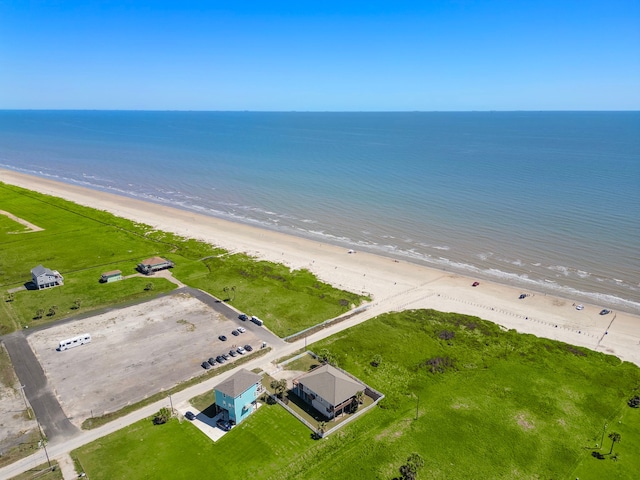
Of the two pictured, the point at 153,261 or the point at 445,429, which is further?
the point at 153,261

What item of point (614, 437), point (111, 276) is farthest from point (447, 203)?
point (111, 276)

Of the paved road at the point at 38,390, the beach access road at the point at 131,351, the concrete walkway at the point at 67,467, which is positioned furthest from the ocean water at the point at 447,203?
the concrete walkway at the point at 67,467

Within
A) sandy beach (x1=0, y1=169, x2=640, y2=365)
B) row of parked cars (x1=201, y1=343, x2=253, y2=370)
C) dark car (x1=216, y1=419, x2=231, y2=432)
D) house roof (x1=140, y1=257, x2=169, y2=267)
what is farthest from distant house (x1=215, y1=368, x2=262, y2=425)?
house roof (x1=140, y1=257, x2=169, y2=267)

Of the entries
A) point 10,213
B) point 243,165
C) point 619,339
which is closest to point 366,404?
point 619,339

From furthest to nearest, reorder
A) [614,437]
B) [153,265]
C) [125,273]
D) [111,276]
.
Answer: [153,265] → [125,273] → [111,276] → [614,437]

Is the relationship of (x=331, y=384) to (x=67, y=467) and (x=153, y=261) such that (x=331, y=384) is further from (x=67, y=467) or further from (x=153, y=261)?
(x=153, y=261)

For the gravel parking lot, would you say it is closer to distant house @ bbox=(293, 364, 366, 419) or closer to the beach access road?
the beach access road
